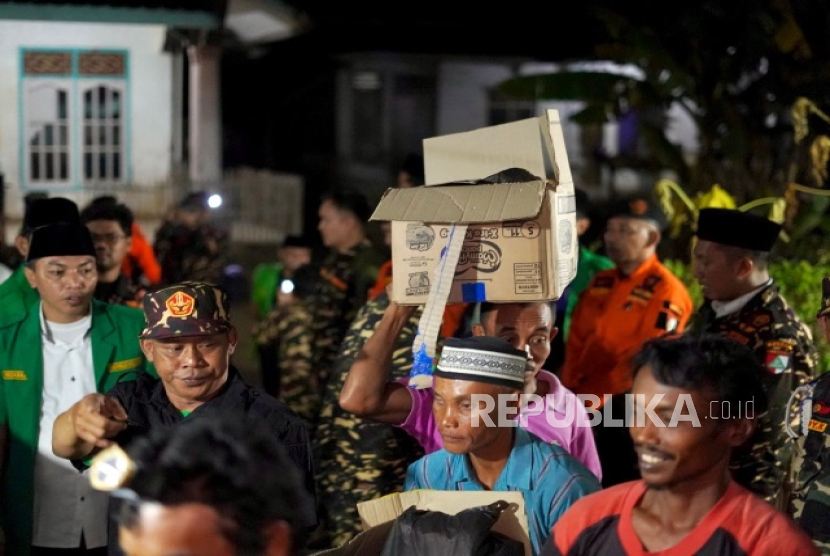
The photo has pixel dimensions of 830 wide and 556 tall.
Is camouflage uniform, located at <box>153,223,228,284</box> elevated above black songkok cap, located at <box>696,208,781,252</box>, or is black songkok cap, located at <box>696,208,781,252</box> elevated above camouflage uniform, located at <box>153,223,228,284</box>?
black songkok cap, located at <box>696,208,781,252</box>

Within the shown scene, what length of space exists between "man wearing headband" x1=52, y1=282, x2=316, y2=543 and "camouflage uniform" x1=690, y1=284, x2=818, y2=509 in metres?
2.31

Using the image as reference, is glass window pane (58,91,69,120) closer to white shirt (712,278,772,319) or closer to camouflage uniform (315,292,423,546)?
camouflage uniform (315,292,423,546)

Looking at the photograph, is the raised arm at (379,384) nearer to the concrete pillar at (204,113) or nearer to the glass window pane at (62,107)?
the concrete pillar at (204,113)

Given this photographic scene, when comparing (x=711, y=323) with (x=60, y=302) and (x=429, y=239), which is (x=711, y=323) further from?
(x=60, y=302)

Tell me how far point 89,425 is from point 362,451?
163cm

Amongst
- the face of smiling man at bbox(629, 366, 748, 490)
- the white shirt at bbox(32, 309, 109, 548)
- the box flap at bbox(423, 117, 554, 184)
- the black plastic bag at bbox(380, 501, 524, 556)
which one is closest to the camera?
the face of smiling man at bbox(629, 366, 748, 490)

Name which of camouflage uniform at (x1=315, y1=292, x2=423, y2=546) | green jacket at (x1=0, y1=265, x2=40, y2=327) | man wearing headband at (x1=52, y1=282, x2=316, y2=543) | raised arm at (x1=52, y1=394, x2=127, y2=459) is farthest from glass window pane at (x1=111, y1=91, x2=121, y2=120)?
raised arm at (x1=52, y1=394, x2=127, y2=459)

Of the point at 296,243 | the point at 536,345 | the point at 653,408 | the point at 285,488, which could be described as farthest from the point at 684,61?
the point at 285,488

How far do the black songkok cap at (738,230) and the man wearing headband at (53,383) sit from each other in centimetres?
276

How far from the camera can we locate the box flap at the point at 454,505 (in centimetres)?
367

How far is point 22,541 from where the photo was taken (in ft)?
16.9

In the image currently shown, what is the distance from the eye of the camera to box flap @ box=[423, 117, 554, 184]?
4.90 metres

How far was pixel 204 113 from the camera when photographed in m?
16.8

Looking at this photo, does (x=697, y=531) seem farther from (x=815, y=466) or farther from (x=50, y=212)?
(x=50, y=212)
